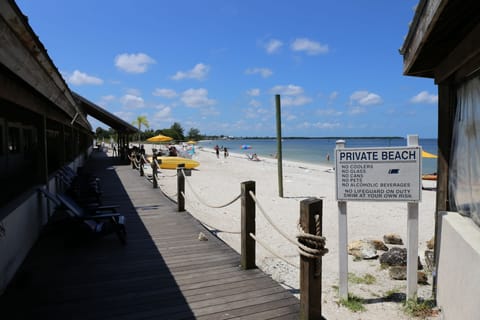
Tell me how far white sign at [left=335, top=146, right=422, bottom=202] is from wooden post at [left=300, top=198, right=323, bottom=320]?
3.10 ft

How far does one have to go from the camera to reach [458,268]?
2.80 metres

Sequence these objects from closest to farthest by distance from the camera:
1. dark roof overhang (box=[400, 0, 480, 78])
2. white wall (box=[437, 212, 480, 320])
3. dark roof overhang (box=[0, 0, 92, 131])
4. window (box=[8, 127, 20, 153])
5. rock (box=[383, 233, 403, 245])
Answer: dark roof overhang (box=[0, 0, 92, 131]), dark roof overhang (box=[400, 0, 480, 78]), white wall (box=[437, 212, 480, 320]), rock (box=[383, 233, 403, 245]), window (box=[8, 127, 20, 153])

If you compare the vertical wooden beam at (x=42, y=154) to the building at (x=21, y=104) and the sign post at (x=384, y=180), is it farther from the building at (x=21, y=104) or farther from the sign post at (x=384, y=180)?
the sign post at (x=384, y=180)

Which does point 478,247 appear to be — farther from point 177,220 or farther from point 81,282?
point 177,220

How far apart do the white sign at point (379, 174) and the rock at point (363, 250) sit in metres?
2.69

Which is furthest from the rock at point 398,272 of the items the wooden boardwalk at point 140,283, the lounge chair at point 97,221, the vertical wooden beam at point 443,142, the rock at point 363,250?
the lounge chair at point 97,221

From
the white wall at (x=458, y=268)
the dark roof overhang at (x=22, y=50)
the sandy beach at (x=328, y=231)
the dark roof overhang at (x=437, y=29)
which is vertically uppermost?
the dark roof overhang at (x=437, y=29)

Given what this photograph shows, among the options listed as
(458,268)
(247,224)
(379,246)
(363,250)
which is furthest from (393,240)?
(247,224)

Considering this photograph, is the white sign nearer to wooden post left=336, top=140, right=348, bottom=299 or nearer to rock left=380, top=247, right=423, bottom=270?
wooden post left=336, top=140, right=348, bottom=299

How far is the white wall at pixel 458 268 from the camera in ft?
8.02

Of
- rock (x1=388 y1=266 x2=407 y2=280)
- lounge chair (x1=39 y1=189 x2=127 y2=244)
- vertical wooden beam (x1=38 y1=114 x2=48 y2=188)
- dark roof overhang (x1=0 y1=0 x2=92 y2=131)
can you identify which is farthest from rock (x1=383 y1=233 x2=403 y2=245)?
vertical wooden beam (x1=38 y1=114 x2=48 y2=188)

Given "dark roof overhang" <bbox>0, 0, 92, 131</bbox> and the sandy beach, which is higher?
"dark roof overhang" <bbox>0, 0, 92, 131</bbox>

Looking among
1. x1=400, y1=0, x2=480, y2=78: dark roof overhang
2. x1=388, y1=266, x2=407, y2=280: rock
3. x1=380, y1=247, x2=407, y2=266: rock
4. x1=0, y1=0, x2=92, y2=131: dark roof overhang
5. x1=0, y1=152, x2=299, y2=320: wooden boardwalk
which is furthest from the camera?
x1=380, y1=247, x2=407, y2=266: rock

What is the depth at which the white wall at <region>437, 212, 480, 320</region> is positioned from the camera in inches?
96.2
